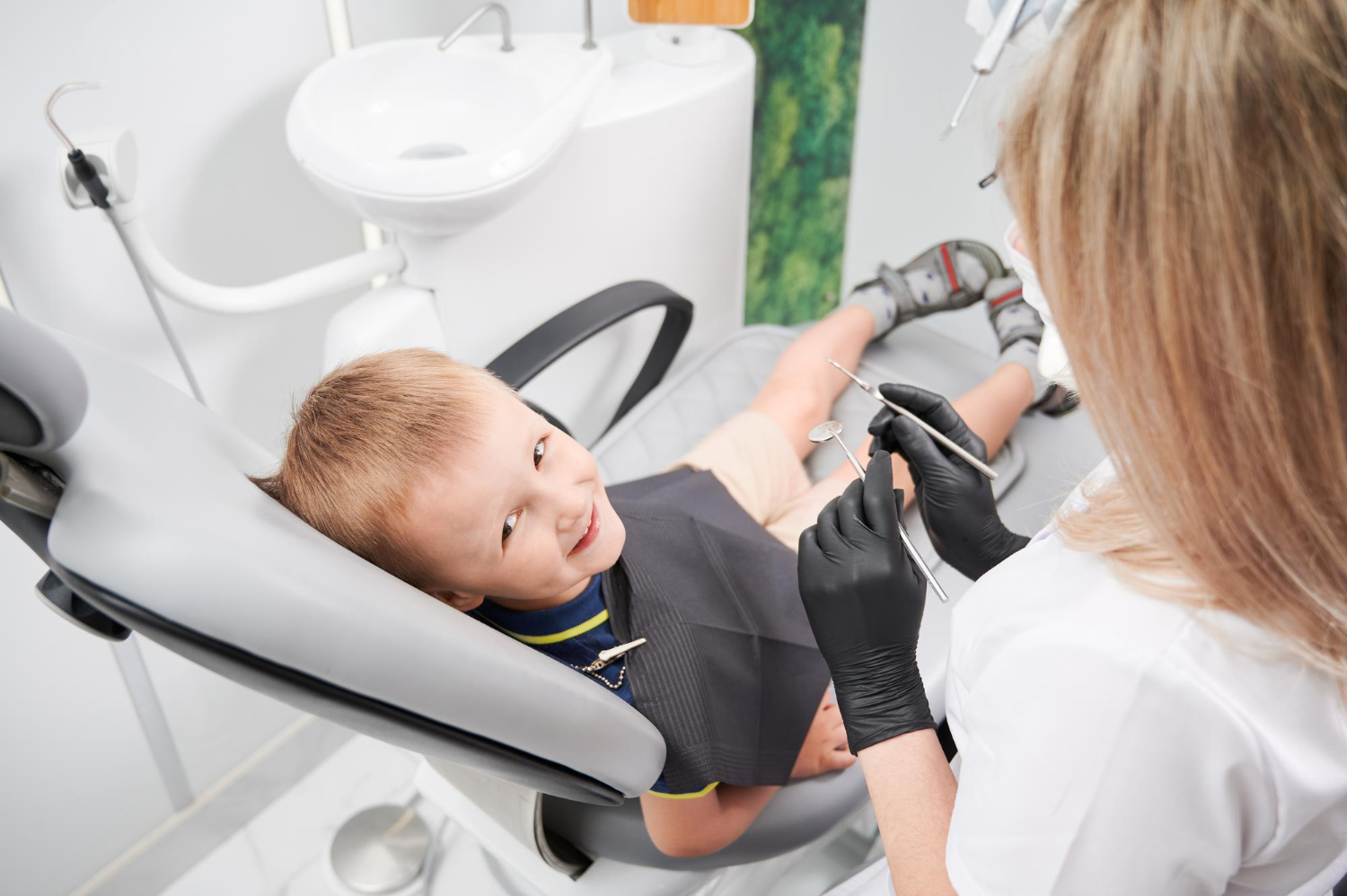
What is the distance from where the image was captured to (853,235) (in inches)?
93.7

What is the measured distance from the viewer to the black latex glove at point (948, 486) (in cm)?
107

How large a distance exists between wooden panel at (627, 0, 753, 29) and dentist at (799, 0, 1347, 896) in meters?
0.98

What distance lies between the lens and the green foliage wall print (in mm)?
1964

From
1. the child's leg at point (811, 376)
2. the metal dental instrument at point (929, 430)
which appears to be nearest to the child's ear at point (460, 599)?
the metal dental instrument at point (929, 430)

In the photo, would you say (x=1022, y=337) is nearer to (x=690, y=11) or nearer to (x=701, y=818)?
(x=690, y=11)

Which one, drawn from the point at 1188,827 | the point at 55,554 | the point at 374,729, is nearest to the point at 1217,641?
the point at 1188,827

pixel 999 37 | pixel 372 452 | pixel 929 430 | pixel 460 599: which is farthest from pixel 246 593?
pixel 999 37

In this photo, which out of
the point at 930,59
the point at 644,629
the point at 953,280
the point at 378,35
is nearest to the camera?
the point at 644,629

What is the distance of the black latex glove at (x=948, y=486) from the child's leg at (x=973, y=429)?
240mm

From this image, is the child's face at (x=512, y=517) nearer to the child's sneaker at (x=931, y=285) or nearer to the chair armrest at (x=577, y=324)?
the chair armrest at (x=577, y=324)

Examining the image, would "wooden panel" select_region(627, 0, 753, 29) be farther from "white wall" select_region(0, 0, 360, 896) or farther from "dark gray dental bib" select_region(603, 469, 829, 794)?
"dark gray dental bib" select_region(603, 469, 829, 794)

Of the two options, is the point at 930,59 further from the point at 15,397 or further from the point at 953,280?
the point at 15,397

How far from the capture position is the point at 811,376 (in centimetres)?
156

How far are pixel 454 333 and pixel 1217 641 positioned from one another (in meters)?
1.17
